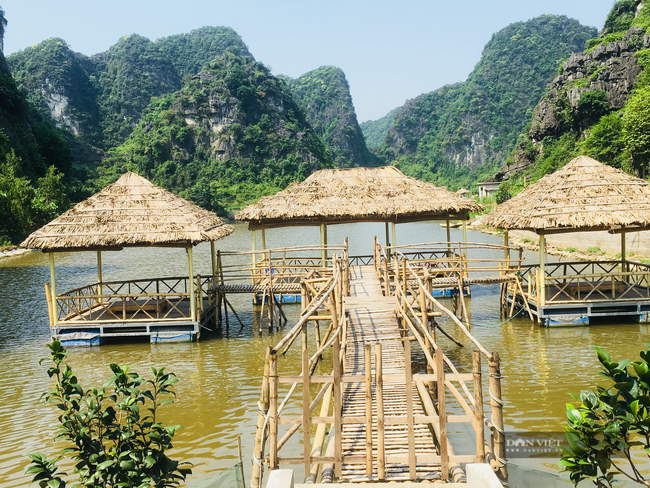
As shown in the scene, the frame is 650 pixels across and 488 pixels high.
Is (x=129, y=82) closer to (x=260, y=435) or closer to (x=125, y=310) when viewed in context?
(x=125, y=310)

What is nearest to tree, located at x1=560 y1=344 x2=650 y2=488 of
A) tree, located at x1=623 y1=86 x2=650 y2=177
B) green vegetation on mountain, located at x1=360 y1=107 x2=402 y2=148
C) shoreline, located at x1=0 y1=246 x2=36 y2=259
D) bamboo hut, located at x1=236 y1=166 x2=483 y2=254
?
bamboo hut, located at x1=236 y1=166 x2=483 y2=254

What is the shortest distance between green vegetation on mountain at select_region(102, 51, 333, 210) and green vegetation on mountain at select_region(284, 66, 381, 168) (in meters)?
24.8

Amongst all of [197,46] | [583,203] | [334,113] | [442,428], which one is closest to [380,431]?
[442,428]

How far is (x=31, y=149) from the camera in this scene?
42.6m

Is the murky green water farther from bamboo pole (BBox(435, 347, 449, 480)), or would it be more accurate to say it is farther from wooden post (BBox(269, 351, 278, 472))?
bamboo pole (BBox(435, 347, 449, 480))

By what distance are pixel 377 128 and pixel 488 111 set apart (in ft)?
277

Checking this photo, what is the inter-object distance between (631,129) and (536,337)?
19.5m

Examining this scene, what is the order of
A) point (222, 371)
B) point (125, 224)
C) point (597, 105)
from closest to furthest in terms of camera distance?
point (222, 371) < point (125, 224) < point (597, 105)

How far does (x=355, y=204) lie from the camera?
15.9 meters

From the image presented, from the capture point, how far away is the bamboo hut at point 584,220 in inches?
454

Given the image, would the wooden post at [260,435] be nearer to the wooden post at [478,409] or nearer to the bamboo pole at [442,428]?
the bamboo pole at [442,428]

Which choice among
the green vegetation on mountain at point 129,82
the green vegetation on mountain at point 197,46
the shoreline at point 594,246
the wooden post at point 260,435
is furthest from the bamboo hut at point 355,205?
the green vegetation on mountain at point 197,46

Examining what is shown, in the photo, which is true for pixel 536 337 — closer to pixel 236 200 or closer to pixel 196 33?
pixel 236 200

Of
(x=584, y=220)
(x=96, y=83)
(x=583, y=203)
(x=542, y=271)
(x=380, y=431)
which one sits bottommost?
(x=380, y=431)
